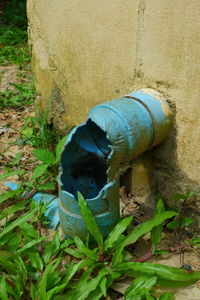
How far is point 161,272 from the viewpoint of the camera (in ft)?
5.73

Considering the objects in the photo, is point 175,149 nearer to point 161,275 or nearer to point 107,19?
point 161,275

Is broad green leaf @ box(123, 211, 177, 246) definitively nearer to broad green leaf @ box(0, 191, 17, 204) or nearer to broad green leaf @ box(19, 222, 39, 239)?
broad green leaf @ box(19, 222, 39, 239)

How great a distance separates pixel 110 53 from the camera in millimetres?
2275

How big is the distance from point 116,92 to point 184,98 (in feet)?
1.76

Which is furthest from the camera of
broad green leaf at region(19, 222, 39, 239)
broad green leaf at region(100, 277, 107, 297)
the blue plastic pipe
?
broad green leaf at region(19, 222, 39, 239)

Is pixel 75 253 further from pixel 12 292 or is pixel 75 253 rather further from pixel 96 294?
pixel 12 292

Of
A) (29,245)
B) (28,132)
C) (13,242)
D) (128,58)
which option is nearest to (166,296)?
(29,245)

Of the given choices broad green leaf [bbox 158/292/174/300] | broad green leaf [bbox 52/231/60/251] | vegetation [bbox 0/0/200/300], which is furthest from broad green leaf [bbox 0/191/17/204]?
broad green leaf [bbox 158/292/174/300]

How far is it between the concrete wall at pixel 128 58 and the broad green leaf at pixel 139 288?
2.03 feet

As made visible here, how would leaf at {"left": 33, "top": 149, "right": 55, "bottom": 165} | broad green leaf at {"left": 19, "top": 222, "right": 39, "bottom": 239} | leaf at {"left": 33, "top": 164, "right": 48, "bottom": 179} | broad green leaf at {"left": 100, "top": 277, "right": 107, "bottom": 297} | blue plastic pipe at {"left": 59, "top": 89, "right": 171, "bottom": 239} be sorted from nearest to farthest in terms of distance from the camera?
1. broad green leaf at {"left": 100, "top": 277, "right": 107, "bottom": 297}
2. blue plastic pipe at {"left": 59, "top": 89, "right": 171, "bottom": 239}
3. broad green leaf at {"left": 19, "top": 222, "right": 39, "bottom": 239}
4. leaf at {"left": 33, "top": 164, "right": 48, "bottom": 179}
5. leaf at {"left": 33, "top": 149, "right": 55, "bottom": 165}

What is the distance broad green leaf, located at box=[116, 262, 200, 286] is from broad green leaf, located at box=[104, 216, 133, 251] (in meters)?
0.13

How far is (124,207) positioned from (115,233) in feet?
1.39

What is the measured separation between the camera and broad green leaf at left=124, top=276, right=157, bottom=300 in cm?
165

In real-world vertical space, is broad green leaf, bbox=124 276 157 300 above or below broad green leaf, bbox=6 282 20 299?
above
